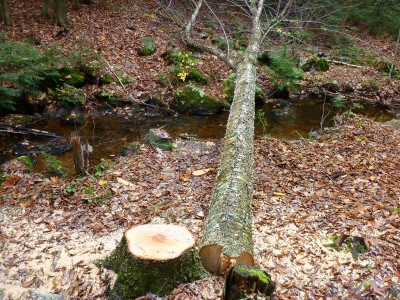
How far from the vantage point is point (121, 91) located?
1134cm

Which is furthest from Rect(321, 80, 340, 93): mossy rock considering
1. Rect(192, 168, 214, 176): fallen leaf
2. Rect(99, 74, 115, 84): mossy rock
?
Rect(192, 168, 214, 176): fallen leaf

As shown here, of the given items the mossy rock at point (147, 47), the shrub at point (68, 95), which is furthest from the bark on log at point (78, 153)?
the mossy rock at point (147, 47)

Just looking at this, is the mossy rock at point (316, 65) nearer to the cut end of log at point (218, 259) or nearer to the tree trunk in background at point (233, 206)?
the tree trunk in background at point (233, 206)

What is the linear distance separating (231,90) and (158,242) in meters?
9.57

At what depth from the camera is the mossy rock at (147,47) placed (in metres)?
13.2

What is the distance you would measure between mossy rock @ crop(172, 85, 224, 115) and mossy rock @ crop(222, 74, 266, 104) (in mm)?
778

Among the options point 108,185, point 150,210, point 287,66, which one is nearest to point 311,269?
point 150,210

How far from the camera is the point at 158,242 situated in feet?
10.6

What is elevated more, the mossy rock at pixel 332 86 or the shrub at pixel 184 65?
the shrub at pixel 184 65

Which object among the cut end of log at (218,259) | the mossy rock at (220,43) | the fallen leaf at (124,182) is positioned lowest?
the fallen leaf at (124,182)

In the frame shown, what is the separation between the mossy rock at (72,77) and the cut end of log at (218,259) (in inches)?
362

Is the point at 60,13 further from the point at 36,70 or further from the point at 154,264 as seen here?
the point at 154,264

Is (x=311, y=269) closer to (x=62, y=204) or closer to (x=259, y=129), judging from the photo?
(x=62, y=204)

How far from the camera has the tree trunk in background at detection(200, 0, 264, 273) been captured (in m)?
3.48
